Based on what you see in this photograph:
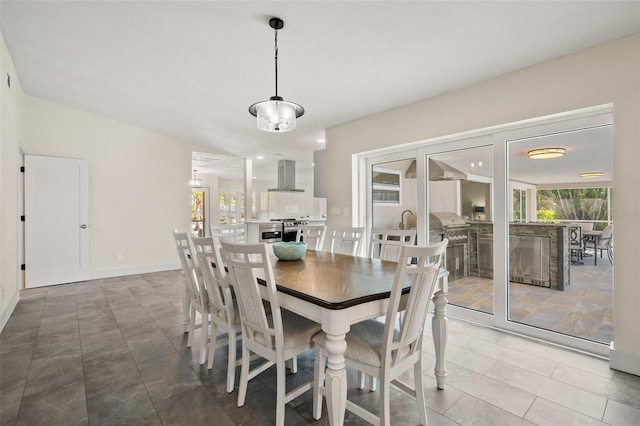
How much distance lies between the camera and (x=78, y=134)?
5027 mm

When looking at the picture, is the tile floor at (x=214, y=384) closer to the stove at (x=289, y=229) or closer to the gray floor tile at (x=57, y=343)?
the gray floor tile at (x=57, y=343)

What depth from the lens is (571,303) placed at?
2.85 m

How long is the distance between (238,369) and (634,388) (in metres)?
2.67

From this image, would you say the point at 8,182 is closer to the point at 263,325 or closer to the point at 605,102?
the point at 263,325

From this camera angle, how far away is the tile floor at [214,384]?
68.7 inches

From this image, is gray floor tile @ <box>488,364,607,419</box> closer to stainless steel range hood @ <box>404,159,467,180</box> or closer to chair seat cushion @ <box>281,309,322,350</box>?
chair seat cushion @ <box>281,309,322,350</box>

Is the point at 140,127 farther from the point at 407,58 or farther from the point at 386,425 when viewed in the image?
the point at 386,425

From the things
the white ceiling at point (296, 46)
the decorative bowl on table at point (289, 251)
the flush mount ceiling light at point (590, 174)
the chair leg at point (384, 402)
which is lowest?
the chair leg at point (384, 402)

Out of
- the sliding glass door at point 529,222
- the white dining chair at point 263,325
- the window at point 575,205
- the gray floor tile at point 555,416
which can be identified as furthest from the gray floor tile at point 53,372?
the window at point 575,205

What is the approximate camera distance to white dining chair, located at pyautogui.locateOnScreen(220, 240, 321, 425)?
1569 millimetres

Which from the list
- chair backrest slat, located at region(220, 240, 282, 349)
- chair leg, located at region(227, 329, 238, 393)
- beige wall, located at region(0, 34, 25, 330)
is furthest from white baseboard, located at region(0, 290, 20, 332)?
chair backrest slat, located at region(220, 240, 282, 349)

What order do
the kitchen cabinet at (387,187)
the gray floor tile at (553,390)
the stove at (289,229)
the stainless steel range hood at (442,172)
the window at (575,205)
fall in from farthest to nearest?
the stove at (289,229) → the kitchen cabinet at (387,187) → the stainless steel range hood at (442,172) → the window at (575,205) → the gray floor tile at (553,390)

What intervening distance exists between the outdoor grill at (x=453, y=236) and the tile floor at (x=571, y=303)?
23 cm

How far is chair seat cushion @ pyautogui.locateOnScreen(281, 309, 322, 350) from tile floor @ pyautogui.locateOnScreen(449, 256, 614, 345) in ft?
7.40
